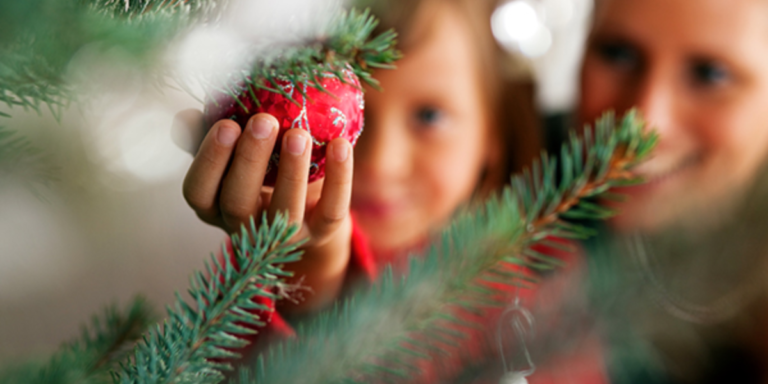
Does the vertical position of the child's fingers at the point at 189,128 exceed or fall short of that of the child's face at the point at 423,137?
it falls short

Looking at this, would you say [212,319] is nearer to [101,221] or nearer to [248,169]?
[248,169]

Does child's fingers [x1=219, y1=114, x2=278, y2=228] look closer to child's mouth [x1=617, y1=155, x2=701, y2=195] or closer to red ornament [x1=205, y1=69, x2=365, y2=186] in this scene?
red ornament [x1=205, y1=69, x2=365, y2=186]

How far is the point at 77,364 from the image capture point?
32 cm

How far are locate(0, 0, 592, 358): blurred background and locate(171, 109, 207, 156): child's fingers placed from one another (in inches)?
10.0

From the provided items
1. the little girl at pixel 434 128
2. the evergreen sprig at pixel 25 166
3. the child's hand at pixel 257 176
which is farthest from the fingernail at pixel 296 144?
the little girl at pixel 434 128

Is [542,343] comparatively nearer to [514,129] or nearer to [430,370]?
[430,370]

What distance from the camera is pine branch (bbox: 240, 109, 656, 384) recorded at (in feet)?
0.70

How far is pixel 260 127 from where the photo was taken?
0.22 meters

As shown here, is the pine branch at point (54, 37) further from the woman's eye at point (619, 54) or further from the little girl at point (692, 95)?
the woman's eye at point (619, 54)

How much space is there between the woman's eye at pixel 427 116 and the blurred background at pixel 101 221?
0.32m

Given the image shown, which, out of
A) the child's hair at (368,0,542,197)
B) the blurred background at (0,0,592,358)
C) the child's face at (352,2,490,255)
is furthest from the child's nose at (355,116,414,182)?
the blurred background at (0,0,592,358)

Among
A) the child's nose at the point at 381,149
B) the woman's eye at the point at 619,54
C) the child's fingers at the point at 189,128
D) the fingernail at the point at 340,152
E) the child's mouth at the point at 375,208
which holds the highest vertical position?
the woman's eye at the point at 619,54

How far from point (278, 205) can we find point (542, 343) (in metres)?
0.17

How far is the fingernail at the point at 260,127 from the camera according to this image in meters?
0.22
